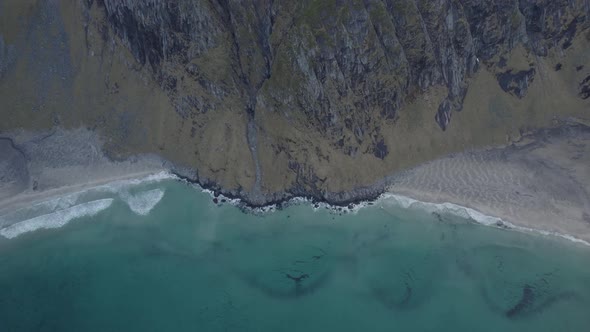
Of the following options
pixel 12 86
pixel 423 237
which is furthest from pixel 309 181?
pixel 12 86

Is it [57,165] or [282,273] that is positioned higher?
[57,165]

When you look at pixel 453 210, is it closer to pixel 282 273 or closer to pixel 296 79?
pixel 282 273

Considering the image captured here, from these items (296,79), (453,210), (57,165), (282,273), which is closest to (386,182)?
(453,210)

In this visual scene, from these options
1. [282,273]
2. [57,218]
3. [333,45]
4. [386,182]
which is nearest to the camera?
[282,273]

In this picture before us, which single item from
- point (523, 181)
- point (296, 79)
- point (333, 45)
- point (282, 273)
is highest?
point (333, 45)

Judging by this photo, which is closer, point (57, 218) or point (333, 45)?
point (333, 45)

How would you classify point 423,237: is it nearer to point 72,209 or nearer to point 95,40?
point 72,209

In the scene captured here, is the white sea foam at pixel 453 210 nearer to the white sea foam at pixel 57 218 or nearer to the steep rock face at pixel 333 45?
the steep rock face at pixel 333 45

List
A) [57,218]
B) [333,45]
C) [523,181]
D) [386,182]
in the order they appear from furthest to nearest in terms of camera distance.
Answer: [386,182] < [523,181] < [57,218] < [333,45]
